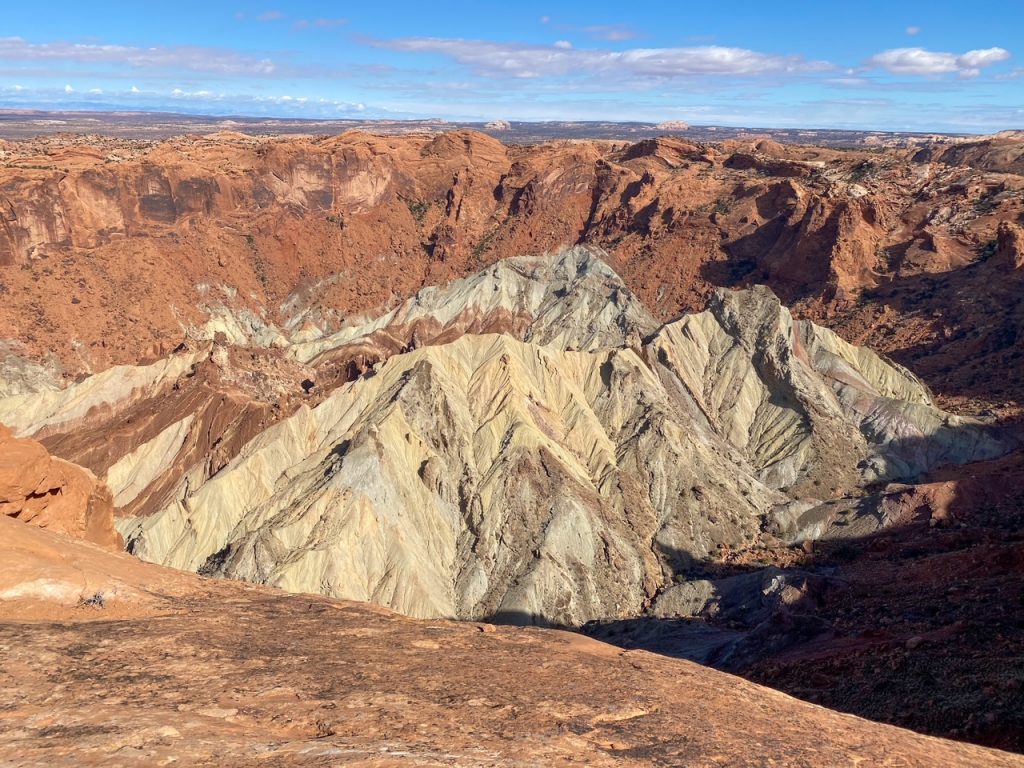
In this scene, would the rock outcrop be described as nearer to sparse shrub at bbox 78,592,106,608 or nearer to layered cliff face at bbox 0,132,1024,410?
sparse shrub at bbox 78,592,106,608

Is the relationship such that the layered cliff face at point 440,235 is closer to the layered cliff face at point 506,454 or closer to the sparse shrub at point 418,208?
the sparse shrub at point 418,208

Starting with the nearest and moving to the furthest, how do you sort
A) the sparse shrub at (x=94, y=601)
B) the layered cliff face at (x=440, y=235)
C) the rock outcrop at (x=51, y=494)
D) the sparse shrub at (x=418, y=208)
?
the sparse shrub at (x=94, y=601), the rock outcrop at (x=51, y=494), the layered cliff face at (x=440, y=235), the sparse shrub at (x=418, y=208)

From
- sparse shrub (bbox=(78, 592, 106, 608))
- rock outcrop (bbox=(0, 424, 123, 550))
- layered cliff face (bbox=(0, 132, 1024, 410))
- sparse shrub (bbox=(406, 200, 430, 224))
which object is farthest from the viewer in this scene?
sparse shrub (bbox=(406, 200, 430, 224))

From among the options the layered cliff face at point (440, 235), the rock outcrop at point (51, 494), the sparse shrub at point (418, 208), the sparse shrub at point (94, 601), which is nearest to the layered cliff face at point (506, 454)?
the rock outcrop at point (51, 494)

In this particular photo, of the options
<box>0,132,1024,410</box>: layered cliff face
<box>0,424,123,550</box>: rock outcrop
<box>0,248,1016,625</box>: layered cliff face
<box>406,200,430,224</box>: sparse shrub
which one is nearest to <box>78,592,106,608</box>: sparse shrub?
<box>0,424,123,550</box>: rock outcrop

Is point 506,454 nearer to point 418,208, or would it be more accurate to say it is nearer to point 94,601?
point 94,601

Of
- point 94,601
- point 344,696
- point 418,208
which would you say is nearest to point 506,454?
point 94,601

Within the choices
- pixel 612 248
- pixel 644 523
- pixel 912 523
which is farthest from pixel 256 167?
pixel 912 523

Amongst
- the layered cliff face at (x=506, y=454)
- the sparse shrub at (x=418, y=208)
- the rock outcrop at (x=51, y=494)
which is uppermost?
the sparse shrub at (x=418, y=208)
